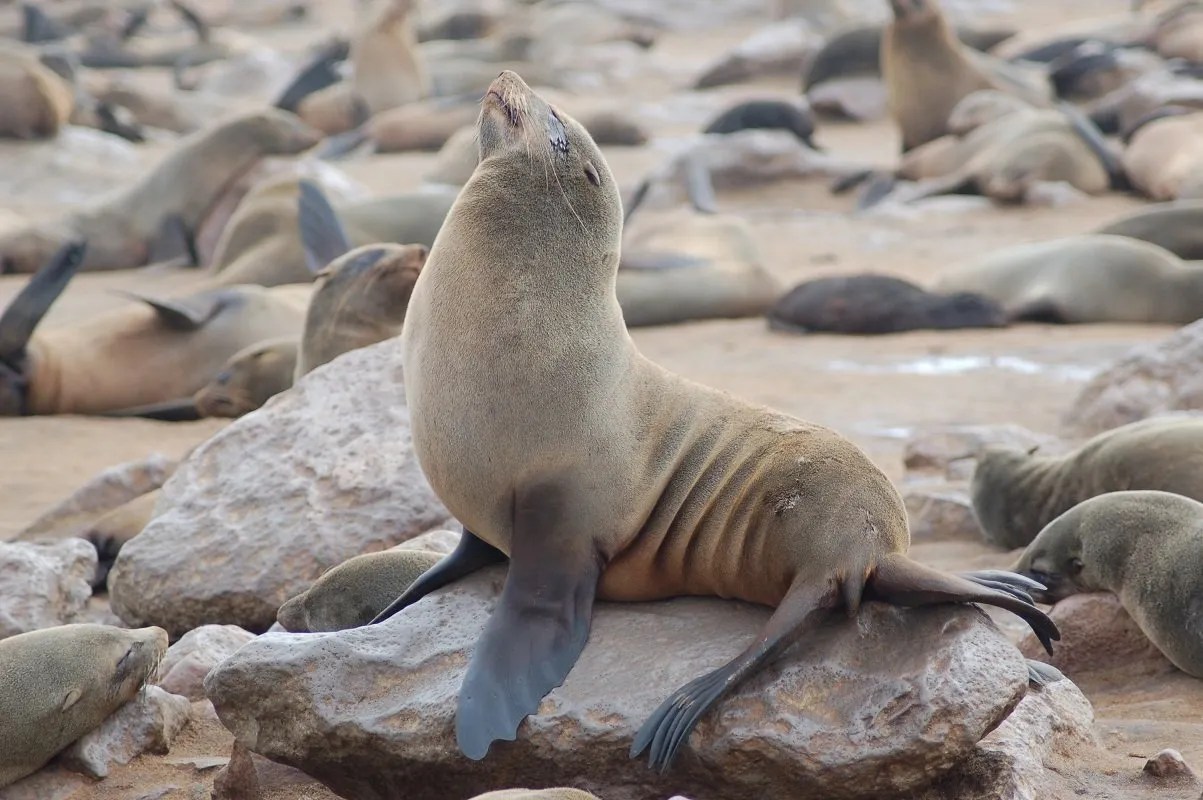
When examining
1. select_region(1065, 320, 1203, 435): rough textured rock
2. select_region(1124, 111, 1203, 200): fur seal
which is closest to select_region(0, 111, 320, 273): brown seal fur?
select_region(1124, 111, 1203, 200): fur seal

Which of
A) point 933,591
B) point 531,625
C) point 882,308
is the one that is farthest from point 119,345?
point 933,591

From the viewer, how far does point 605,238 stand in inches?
146

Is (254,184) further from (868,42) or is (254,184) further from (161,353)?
(868,42)

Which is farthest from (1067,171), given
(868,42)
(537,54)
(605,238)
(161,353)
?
(537,54)

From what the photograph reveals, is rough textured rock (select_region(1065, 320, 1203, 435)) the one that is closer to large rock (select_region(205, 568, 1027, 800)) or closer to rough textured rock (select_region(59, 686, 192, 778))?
large rock (select_region(205, 568, 1027, 800))

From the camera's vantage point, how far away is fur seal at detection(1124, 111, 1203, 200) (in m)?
12.1

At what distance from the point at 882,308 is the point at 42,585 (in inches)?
225

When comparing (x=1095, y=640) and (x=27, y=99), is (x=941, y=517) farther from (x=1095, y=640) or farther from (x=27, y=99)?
(x=27, y=99)

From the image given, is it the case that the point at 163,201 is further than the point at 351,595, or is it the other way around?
the point at 163,201

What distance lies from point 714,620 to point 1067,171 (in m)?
10.3

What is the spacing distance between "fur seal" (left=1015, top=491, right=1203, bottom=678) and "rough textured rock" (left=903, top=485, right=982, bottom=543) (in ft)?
3.46

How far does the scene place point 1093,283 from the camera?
363 inches

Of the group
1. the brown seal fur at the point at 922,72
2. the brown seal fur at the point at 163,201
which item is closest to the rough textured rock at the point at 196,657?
the brown seal fur at the point at 163,201

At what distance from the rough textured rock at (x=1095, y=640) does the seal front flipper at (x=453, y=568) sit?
58.8 inches
